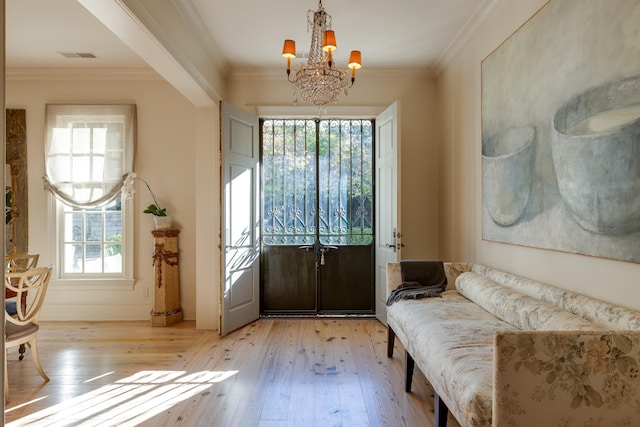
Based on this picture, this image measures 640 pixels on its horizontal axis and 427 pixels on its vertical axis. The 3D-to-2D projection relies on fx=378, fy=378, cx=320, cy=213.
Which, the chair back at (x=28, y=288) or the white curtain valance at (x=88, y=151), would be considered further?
the white curtain valance at (x=88, y=151)

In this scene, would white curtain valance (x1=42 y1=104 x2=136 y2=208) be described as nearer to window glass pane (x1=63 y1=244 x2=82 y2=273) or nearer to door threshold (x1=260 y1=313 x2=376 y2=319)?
window glass pane (x1=63 y1=244 x2=82 y2=273)

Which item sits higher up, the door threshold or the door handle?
the door handle

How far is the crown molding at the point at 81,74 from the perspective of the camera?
446 centimetres

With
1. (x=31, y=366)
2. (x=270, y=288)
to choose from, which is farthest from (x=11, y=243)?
(x=270, y=288)

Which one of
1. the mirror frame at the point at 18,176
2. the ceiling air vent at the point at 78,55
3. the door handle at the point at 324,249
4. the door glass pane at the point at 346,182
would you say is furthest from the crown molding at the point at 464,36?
the mirror frame at the point at 18,176

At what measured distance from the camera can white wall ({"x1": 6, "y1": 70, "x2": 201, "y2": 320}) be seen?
14.9 ft

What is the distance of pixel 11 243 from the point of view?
14.6 ft

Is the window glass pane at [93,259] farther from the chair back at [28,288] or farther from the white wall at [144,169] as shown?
the chair back at [28,288]

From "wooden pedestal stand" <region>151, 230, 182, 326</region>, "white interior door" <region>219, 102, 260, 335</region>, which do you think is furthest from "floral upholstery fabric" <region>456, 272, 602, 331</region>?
"wooden pedestal stand" <region>151, 230, 182, 326</region>

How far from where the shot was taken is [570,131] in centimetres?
211

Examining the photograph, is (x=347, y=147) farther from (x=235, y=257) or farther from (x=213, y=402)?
(x=213, y=402)

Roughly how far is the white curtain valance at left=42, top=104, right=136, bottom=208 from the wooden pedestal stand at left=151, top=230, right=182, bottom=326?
0.83m

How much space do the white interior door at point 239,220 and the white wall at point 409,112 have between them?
1.47ft

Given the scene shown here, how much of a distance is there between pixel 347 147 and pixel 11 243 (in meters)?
4.16
